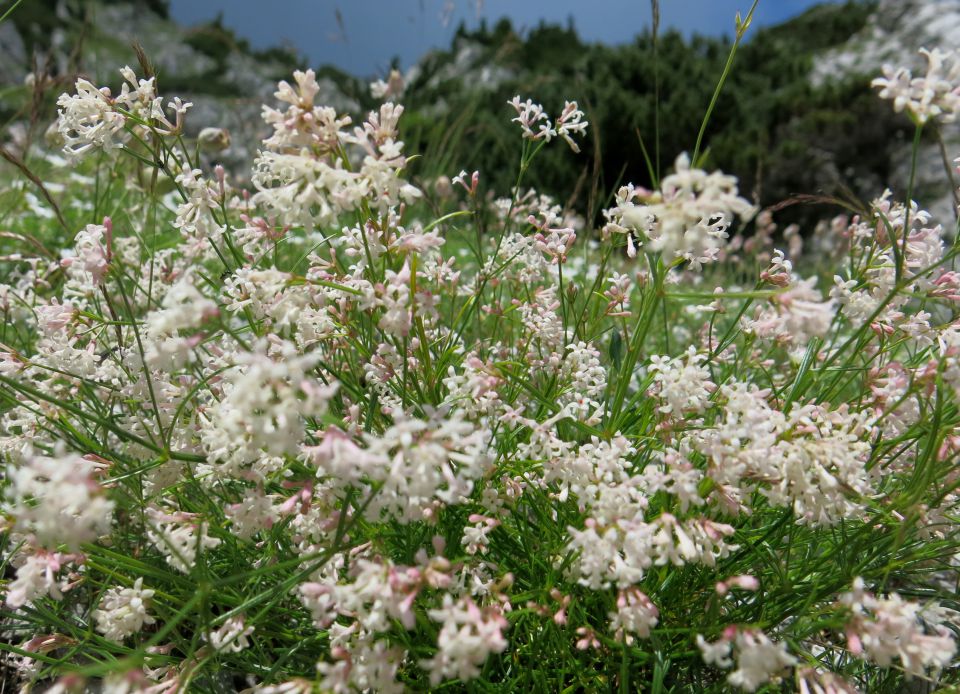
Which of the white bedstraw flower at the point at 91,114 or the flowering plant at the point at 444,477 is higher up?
the white bedstraw flower at the point at 91,114

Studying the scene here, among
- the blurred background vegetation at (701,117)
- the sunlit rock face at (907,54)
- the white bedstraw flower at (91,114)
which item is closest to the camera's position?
the white bedstraw flower at (91,114)

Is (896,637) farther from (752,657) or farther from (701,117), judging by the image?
(701,117)

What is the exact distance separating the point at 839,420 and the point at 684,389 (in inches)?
12.6

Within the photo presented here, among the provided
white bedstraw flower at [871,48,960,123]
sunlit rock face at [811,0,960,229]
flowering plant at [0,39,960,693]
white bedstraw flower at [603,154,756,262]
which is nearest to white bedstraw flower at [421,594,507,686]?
flowering plant at [0,39,960,693]

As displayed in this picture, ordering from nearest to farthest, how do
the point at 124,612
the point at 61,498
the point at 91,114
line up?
1. the point at 61,498
2. the point at 124,612
3. the point at 91,114

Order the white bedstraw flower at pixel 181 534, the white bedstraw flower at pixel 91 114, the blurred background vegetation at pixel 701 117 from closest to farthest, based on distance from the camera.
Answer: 1. the white bedstraw flower at pixel 181 534
2. the white bedstraw flower at pixel 91 114
3. the blurred background vegetation at pixel 701 117

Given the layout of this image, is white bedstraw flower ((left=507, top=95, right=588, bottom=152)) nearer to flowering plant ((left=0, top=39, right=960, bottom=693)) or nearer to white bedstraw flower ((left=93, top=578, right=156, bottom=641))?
flowering plant ((left=0, top=39, right=960, bottom=693))

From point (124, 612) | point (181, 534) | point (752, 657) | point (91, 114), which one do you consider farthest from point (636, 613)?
point (91, 114)

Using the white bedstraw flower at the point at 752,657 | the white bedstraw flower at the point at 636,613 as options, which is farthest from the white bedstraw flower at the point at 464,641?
the white bedstraw flower at the point at 752,657

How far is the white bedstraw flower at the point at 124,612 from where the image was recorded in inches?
56.7

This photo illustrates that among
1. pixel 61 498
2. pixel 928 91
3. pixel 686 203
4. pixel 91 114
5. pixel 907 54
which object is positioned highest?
pixel 907 54

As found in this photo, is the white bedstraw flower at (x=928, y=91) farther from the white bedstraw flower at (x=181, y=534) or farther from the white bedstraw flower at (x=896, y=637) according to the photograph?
the white bedstraw flower at (x=181, y=534)

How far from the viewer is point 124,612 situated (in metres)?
1.44

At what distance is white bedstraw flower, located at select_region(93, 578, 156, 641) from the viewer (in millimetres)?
1440
